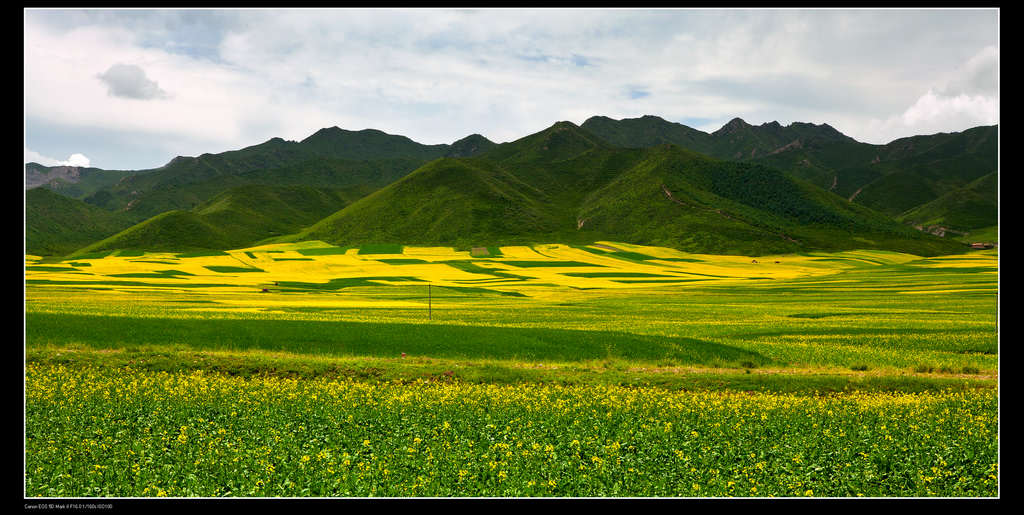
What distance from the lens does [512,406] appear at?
19.9m

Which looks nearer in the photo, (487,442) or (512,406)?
(487,442)

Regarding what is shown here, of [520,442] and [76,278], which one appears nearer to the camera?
[520,442]

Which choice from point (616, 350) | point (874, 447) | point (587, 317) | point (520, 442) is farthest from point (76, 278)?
point (874, 447)

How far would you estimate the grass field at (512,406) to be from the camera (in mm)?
12273

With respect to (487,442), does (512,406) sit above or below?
below

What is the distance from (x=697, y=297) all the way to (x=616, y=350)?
177 feet

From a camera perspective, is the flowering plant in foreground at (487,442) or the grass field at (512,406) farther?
the grass field at (512,406)

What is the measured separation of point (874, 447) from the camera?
14.7m

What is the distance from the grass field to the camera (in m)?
12.3

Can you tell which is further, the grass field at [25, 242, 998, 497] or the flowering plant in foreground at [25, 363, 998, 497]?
the grass field at [25, 242, 998, 497]
